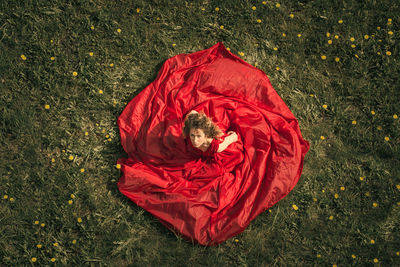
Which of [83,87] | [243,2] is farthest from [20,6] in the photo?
[243,2]

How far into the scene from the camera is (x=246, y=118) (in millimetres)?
4613

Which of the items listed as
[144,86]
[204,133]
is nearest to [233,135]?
[204,133]

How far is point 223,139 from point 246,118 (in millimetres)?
551

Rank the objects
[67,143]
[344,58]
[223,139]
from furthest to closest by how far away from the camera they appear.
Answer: [344,58] < [67,143] < [223,139]

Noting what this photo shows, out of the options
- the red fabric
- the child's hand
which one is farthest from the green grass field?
the child's hand

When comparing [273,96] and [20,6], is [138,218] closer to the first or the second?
[273,96]

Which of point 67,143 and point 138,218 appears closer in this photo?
point 138,218

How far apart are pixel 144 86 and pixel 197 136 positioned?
68.3 inches

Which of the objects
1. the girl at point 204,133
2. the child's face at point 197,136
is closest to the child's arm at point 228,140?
the girl at point 204,133

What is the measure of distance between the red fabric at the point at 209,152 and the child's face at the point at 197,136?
20 centimetres

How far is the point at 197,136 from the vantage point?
13.1 feet

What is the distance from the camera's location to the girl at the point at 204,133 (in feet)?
13.1

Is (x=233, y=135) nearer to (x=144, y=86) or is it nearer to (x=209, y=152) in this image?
(x=209, y=152)

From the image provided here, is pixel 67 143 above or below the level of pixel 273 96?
below
